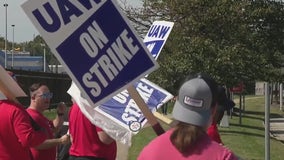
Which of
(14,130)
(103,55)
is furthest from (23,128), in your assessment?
(103,55)

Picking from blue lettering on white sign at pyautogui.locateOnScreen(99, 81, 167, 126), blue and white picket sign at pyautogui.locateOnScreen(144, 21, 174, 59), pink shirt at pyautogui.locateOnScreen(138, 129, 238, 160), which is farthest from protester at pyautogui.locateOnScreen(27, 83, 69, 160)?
pink shirt at pyautogui.locateOnScreen(138, 129, 238, 160)

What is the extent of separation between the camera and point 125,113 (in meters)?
A: 4.60

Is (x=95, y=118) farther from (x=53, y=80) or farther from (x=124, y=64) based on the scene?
(x=53, y=80)

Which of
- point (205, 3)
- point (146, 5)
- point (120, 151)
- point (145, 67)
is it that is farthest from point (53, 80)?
point (145, 67)

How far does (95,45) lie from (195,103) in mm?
752

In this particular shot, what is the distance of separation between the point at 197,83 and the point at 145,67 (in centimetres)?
56

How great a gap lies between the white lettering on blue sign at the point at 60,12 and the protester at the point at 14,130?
1.93m

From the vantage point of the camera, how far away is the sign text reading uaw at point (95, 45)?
330cm

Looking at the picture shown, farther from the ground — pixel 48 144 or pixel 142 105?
pixel 142 105

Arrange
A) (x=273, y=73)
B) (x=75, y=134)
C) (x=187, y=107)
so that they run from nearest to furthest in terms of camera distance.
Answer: (x=187, y=107), (x=75, y=134), (x=273, y=73)

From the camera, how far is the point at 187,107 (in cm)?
289

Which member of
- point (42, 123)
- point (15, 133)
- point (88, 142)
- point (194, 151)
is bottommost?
point (88, 142)

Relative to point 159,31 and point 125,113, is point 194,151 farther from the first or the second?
point 159,31

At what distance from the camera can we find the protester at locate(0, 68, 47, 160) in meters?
5.05
